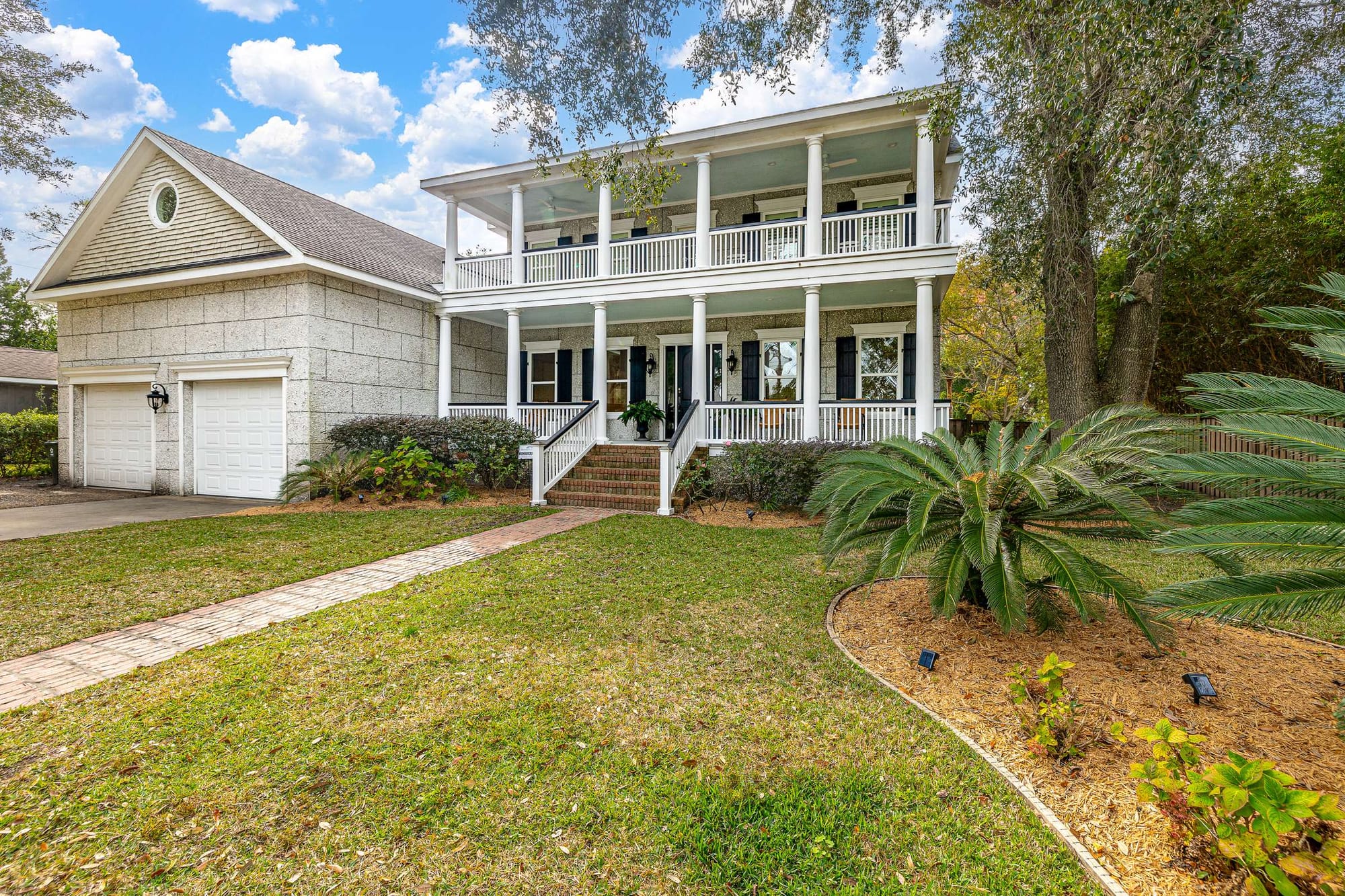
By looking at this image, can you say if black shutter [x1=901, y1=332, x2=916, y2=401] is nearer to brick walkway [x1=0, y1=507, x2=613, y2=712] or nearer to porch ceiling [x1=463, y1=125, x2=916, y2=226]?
porch ceiling [x1=463, y1=125, x2=916, y2=226]

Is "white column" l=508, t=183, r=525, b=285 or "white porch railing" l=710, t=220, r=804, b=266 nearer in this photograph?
"white porch railing" l=710, t=220, r=804, b=266

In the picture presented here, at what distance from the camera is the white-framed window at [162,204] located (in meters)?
11.6

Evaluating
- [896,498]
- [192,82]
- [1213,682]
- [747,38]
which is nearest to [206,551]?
[896,498]

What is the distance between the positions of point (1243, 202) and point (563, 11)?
38.7ft

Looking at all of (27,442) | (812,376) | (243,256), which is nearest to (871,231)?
(812,376)

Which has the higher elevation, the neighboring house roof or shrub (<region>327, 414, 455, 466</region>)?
the neighboring house roof

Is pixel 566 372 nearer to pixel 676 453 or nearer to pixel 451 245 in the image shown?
pixel 451 245

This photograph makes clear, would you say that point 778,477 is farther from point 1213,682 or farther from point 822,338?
point 1213,682

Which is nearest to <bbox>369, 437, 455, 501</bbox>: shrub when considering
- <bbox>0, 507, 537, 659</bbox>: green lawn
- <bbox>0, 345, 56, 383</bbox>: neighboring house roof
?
<bbox>0, 507, 537, 659</bbox>: green lawn

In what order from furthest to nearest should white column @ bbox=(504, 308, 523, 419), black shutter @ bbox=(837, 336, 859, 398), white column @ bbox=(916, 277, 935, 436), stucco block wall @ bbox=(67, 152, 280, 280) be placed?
black shutter @ bbox=(837, 336, 859, 398) → white column @ bbox=(504, 308, 523, 419) → stucco block wall @ bbox=(67, 152, 280, 280) → white column @ bbox=(916, 277, 935, 436)

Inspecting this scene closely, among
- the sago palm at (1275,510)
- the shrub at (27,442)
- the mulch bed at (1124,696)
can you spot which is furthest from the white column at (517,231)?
the shrub at (27,442)

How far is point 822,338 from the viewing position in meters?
12.7

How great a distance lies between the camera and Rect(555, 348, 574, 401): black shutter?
14734 mm

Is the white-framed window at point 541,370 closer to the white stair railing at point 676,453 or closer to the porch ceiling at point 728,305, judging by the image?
the porch ceiling at point 728,305
